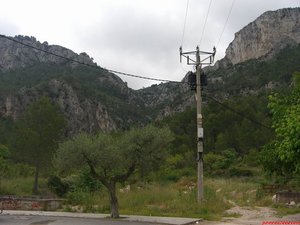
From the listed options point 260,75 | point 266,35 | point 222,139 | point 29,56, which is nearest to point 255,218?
point 222,139

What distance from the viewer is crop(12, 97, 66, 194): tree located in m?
45.6

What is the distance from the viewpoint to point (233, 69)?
141 metres

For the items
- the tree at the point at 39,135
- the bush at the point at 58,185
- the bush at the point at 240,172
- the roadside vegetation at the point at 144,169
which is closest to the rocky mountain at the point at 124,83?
the bush at the point at 240,172

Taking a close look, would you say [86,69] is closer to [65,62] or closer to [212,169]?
[65,62]

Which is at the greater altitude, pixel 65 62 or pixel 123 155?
pixel 65 62

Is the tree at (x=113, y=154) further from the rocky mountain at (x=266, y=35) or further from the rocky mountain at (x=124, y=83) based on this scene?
the rocky mountain at (x=266, y=35)

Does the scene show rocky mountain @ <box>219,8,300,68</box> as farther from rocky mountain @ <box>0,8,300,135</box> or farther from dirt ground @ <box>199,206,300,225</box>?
dirt ground @ <box>199,206,300,225</box>

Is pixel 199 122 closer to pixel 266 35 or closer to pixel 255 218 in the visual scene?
pixel 255 218

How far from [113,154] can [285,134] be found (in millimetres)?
8107

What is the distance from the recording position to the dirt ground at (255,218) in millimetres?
17500

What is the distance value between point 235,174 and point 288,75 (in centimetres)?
5688

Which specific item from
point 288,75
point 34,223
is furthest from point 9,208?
point 288,75

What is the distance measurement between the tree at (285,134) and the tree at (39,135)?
2861cm

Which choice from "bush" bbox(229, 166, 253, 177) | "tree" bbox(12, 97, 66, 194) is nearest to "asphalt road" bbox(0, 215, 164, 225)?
"tree" bbox(12, 97, 66, 194)
